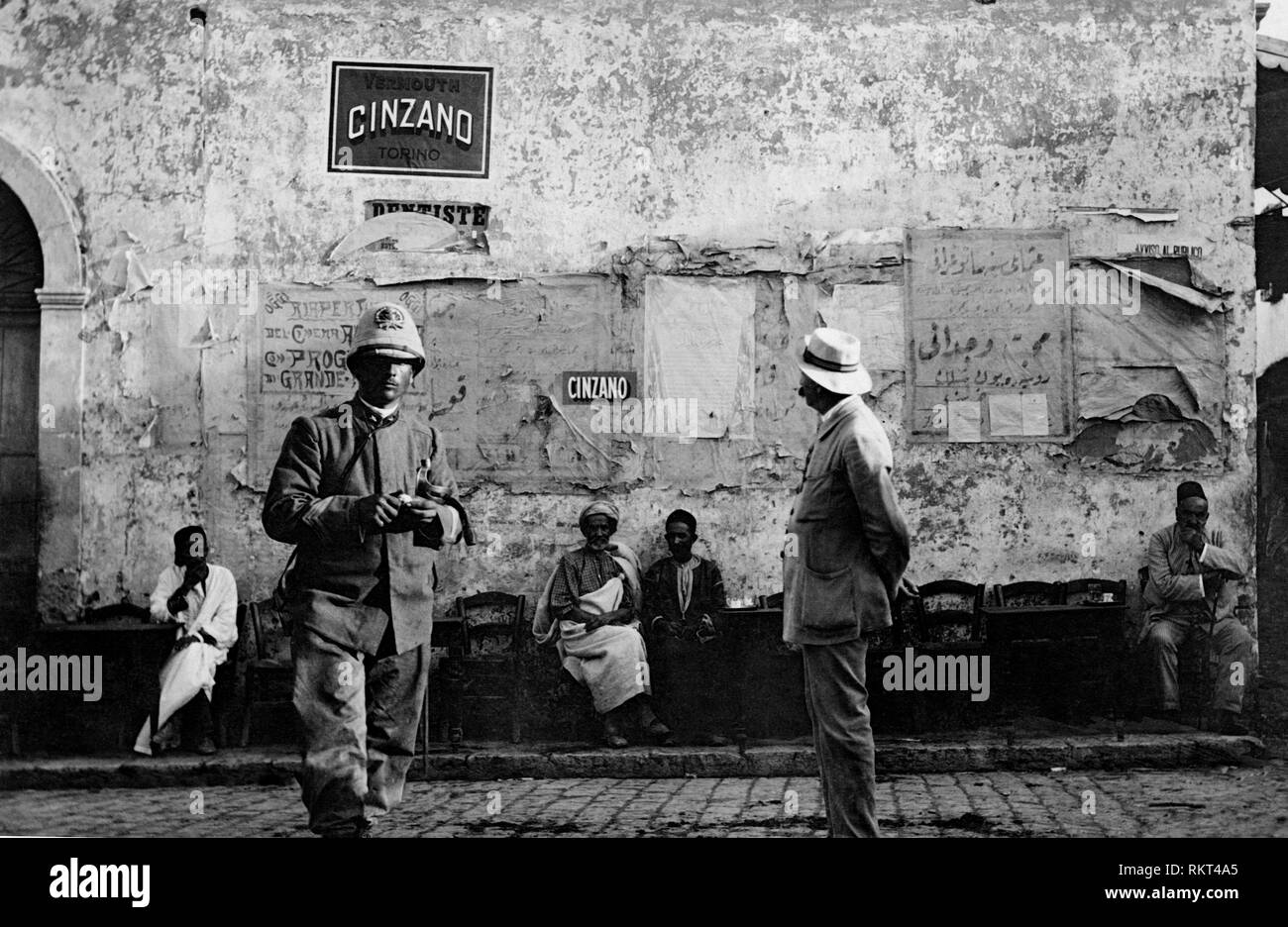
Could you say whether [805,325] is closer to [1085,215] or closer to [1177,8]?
[1085,215]

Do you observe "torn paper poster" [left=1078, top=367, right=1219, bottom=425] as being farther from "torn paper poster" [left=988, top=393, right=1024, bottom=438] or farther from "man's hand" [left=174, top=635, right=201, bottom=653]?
"man's hand" [left=174, top=635, right=201, bottom=653]

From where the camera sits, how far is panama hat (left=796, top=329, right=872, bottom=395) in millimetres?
5066

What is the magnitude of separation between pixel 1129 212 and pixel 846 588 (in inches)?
137

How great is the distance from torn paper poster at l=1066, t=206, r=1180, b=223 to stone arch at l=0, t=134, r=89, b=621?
5.25 m

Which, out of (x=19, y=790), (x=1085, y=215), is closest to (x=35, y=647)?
(x=19, y=790)

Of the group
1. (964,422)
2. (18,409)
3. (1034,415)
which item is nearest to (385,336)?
(18,409)

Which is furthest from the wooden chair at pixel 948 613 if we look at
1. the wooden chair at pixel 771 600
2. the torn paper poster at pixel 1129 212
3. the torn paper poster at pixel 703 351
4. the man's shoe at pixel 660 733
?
the torn paper poster at pixel 1129 212

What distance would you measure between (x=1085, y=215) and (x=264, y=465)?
4514mm

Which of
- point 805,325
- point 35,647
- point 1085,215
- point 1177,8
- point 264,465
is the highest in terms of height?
point 1177,8

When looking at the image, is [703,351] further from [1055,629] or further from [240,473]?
[240,473]

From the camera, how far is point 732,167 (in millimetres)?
7227

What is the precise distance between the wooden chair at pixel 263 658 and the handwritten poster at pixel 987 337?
11.4ft

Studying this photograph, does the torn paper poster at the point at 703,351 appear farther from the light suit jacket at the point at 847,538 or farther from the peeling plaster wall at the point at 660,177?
the light suit jacket at the point at 847,538
